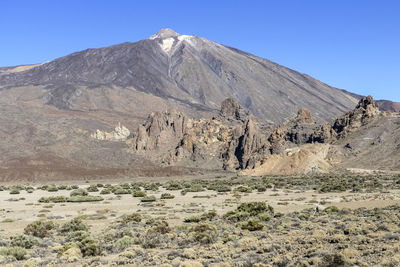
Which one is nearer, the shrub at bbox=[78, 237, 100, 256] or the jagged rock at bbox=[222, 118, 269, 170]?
the shrub at bbox=[78, 237, 100, 256]

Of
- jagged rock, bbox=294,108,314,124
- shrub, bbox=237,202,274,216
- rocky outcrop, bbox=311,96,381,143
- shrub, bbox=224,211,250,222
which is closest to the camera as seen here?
shrub, bbox=224,211,250,222

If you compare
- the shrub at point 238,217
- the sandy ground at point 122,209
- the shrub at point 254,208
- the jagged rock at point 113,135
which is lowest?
the sandy ground at point 122,209

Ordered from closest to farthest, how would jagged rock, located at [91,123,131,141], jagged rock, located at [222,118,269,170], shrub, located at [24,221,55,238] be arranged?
shrub, located at [24,221,55,238] < jagged rock, located at [222,118,269,170] < jagged rock, located at [91,123,131,141]

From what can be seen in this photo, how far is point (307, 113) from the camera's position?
12731 centimetres

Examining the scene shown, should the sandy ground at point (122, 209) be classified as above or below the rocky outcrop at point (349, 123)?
below

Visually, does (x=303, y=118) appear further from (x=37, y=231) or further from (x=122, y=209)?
(x=37, y=231)

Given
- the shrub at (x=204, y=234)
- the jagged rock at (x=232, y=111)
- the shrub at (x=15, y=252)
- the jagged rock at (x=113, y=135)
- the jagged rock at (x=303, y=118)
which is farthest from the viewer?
the jagged rock at (x=232, y=111)

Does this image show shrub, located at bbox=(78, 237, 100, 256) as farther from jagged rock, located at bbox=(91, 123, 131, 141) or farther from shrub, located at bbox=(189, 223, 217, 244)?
jagged rock, located at bbox=(91, 123, 131, 141)

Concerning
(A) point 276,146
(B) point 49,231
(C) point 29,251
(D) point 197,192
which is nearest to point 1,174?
(D) point 197,192

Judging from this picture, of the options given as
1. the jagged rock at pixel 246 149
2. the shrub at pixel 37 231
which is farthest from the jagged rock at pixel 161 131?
the shrub at pixel 37 231

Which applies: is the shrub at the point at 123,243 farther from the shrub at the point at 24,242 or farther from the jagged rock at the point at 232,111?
the jagged rock at the point at 232,111

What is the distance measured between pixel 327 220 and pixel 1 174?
79.2m

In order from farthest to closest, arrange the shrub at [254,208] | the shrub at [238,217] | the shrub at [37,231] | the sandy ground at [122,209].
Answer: the sandy ground at [122,209] < the shrub at [254,208] < the shrub at [238,217] < the shrub at [37,231]

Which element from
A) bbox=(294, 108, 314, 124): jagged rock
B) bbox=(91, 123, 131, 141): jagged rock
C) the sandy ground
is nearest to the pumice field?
the sandy ground
